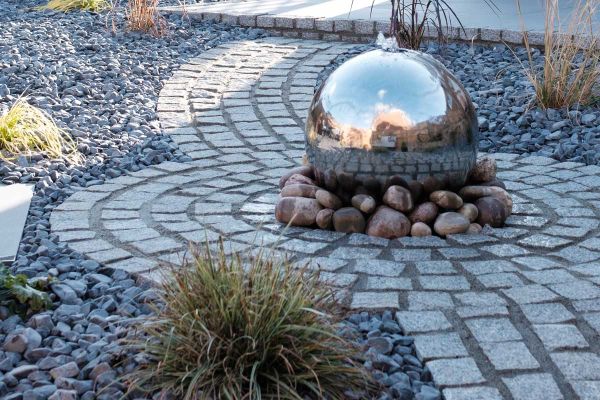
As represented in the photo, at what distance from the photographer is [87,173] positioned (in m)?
5.59

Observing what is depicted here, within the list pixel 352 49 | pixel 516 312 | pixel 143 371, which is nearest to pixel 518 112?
pixel 352 49

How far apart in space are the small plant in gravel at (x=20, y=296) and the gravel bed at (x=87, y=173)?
51 millimetres

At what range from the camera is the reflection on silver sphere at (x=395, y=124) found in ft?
14.3

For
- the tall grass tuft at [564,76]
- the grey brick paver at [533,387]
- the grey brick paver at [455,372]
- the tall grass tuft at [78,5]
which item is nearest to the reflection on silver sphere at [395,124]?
the grey brick paver at [455,372]

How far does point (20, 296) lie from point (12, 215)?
1.37 m

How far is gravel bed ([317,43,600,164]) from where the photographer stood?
6.04 meters

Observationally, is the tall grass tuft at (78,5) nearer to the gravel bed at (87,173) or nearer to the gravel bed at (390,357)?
the gravel bed at (87,173)

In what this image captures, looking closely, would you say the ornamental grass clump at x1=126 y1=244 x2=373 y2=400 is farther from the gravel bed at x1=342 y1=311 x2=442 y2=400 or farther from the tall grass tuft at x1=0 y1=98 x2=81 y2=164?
the tall grass tuft at x1=0 y1=98 x2=81 y2=164

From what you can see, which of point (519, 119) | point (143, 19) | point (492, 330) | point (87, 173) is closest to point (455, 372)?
point (492, 330)

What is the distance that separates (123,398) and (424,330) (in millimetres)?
1206

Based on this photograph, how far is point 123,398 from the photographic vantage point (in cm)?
286

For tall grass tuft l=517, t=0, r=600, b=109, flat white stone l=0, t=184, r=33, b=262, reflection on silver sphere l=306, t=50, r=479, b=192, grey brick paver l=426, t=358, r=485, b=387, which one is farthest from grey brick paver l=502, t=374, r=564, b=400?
tall grass tuft l=517, t=0, r=600, b=109

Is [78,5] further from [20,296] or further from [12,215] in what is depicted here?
[20,296]

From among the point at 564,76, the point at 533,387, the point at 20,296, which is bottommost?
the point at 533,387
